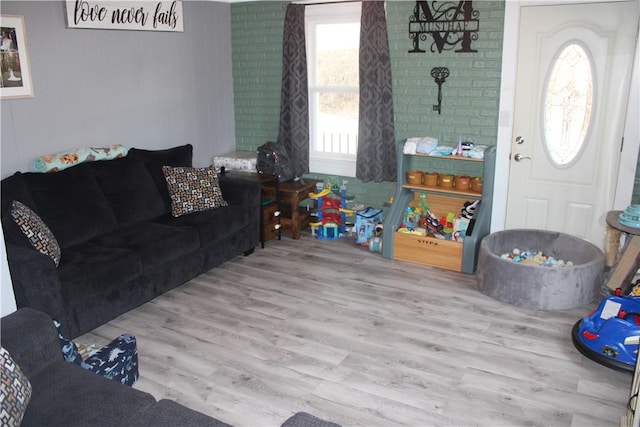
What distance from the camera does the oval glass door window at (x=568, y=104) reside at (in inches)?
164

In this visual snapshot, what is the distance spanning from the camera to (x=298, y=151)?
5414mm

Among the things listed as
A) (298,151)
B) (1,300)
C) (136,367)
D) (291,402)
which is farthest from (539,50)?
(1,300)

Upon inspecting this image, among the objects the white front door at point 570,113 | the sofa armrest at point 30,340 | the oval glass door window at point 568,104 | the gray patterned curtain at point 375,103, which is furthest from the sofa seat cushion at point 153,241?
the oval glass door window at point 568,104

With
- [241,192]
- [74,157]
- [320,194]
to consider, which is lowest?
[320,194]

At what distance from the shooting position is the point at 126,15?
4445 mm

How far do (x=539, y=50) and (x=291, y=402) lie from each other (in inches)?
127

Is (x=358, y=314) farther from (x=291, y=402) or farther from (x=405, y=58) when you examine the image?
(x=405, y=58)

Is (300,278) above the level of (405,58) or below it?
below

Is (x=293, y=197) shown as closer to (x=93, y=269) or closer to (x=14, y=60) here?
(x=93, y=269)

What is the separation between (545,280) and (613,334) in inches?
28.6

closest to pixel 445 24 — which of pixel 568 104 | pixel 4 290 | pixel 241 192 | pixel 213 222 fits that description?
pixel 568 104

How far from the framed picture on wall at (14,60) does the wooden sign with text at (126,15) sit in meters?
0.41

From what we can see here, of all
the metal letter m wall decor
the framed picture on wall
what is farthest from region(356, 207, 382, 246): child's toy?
the framed picture on wall

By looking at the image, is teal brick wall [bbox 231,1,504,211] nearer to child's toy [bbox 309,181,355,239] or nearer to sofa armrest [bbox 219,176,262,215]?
child's toy [bbox 309,181,355,239]
